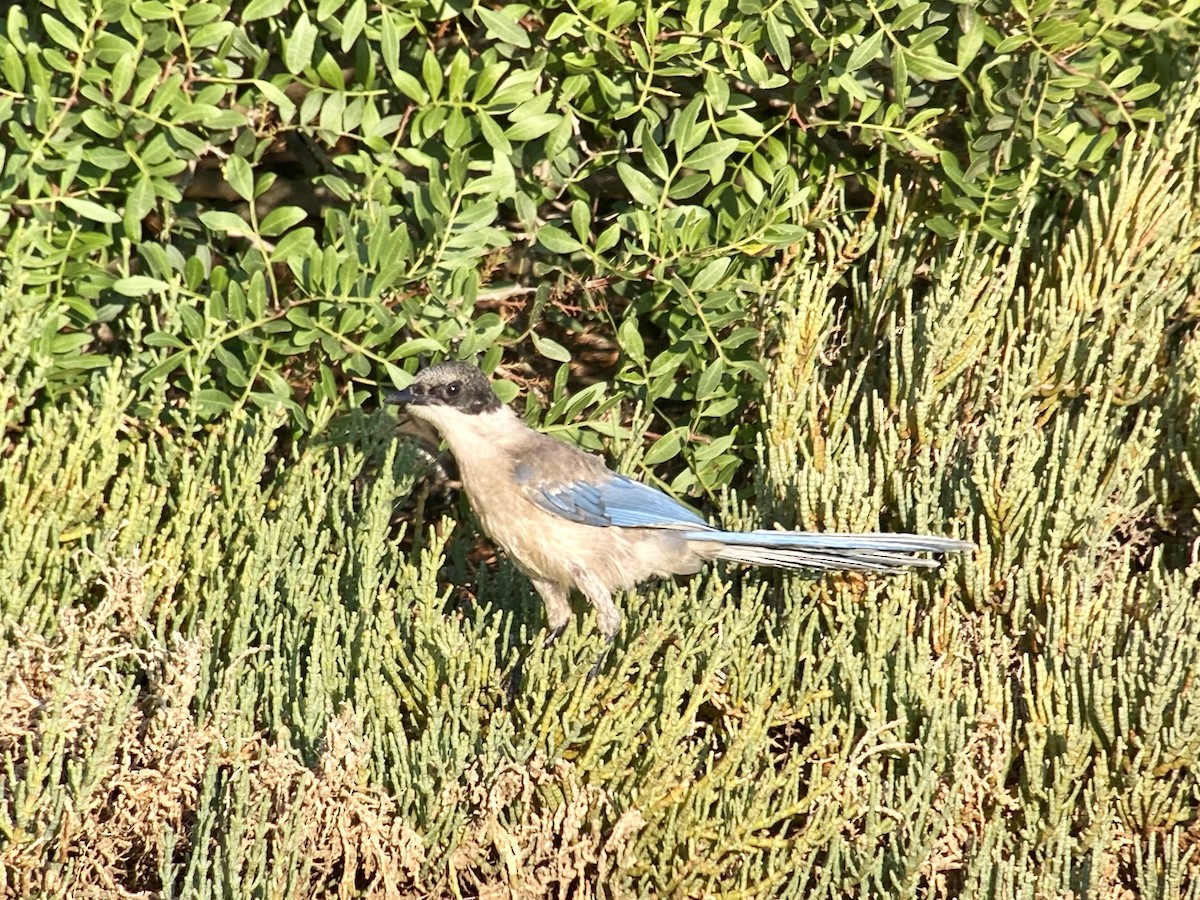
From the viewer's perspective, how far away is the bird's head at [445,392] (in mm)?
5188

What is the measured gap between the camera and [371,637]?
4.57 meters

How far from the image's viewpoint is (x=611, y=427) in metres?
5.79

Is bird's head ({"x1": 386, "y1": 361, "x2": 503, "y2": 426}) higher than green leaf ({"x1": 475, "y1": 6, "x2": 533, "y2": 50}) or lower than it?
lower

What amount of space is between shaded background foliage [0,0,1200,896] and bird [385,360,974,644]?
21 cm

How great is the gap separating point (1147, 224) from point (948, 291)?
34.0 inches

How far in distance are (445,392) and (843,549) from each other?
1.44 m

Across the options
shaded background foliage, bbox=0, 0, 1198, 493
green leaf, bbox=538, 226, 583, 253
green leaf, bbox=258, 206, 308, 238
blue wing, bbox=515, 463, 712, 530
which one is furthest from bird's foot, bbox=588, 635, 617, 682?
green leaf, bbox=258, 206, 308, 238

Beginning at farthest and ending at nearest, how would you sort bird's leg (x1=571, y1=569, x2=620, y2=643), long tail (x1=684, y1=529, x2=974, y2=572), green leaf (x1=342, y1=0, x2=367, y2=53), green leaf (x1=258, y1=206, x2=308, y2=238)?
green leaf (x1=258, y1=206, x2=308, y2=238), green leaf (x1=342, y1=0, x2=367, y2=53), bird's leg (x1=571, y1=569, x2=620, y2=643), long tail (x1=684, y1=529, x2=974, y2=572)

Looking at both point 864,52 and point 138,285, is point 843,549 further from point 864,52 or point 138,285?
point 138,285

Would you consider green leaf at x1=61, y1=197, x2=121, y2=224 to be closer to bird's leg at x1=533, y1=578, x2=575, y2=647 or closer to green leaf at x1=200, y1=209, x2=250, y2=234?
green leaf at x1=200, y1=209, x2=250, y2=234

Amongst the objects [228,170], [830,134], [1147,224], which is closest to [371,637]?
[228,170]

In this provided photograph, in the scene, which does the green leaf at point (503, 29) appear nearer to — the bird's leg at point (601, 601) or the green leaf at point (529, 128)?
the green leaf at point (529, 128)

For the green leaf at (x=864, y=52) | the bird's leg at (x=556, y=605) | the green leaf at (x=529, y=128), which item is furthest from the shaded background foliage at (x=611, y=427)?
the bird's leg at (x=556, y=605)

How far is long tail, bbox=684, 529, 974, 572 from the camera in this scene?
4.86m
